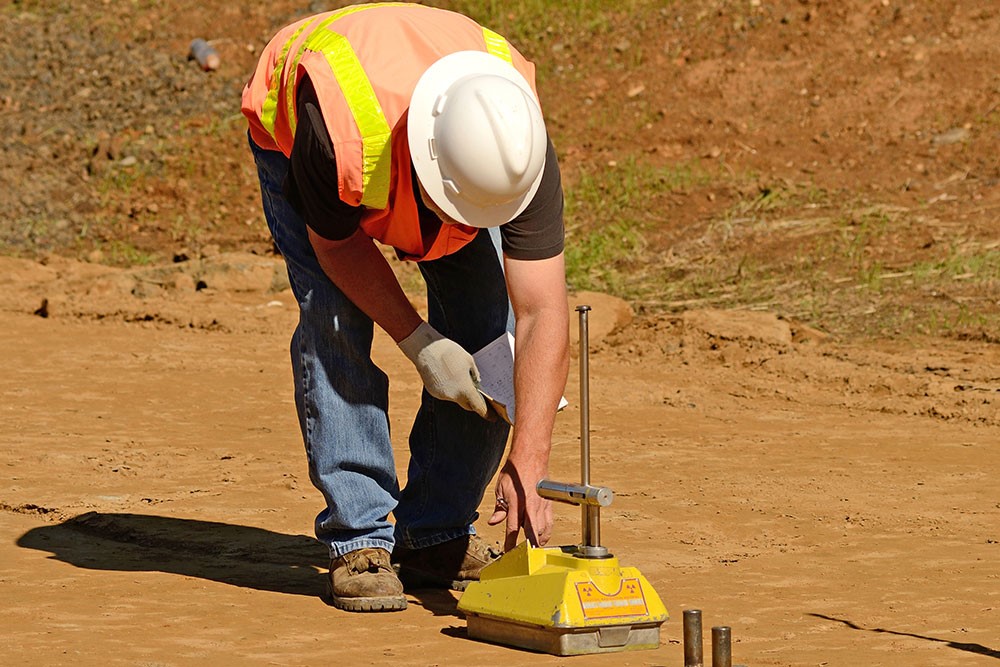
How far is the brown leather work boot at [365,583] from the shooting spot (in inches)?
149

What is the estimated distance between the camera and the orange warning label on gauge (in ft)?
10.8

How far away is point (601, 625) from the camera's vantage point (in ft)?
10.8

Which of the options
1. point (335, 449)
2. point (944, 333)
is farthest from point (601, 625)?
point (944, 333)

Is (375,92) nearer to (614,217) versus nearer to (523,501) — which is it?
(523,501)

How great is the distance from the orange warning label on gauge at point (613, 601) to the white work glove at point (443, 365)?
0.61 m

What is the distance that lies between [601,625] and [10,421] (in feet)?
12.5

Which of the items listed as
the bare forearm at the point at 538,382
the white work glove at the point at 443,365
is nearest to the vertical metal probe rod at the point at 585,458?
the bare forearm at the point at 538,382

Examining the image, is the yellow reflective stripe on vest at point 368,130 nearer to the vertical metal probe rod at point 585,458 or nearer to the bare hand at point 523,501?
the vertical metal probe rod at point 585,458

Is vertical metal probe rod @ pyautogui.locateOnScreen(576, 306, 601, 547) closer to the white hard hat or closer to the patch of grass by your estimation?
the white hard hat

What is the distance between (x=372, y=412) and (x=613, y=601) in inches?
34.5

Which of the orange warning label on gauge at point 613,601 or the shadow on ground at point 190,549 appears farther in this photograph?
the shadow on ground at point 190,549

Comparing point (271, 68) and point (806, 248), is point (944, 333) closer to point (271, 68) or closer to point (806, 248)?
point (806, 248)

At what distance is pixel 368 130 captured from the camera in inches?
135

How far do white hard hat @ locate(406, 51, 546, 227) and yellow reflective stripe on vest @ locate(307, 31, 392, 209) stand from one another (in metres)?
0.08
